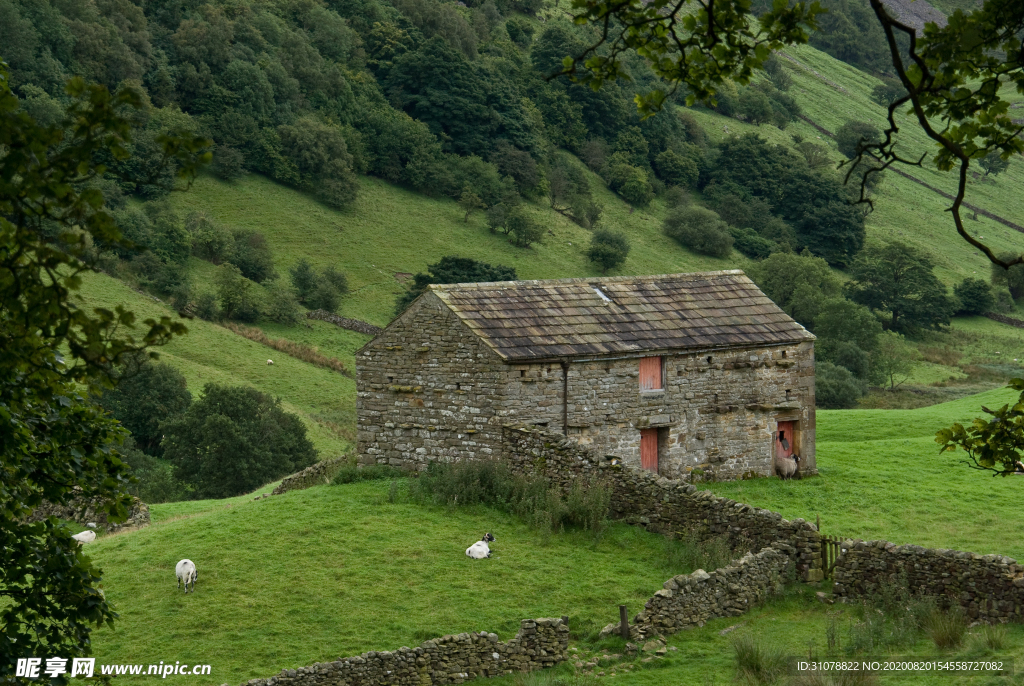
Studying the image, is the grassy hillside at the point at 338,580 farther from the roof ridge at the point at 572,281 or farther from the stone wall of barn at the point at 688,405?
the roof ridge at the point at 572,281

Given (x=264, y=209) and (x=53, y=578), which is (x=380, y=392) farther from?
(x=264, y=209)

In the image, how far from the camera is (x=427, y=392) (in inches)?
798

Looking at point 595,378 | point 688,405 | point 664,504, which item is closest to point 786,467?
point 688,405

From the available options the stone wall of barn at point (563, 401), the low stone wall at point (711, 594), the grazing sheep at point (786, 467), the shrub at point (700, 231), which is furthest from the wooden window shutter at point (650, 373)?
the shrub at point (700, 231)

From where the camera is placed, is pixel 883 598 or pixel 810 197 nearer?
pixel 883 598

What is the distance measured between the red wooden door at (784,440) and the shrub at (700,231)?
63.4 m

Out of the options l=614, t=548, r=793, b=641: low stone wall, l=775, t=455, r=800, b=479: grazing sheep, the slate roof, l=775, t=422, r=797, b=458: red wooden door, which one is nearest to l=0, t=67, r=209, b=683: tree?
l=614, t=548, r=793, b=641: low stone wall

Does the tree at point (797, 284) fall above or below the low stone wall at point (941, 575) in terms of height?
below

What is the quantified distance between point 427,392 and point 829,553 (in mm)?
8761

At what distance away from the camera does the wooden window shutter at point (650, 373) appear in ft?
69.2

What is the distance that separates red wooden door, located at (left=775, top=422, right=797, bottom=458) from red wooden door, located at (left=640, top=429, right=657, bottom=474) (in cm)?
339

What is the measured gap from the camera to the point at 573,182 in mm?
94875

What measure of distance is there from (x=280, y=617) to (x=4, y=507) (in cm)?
539

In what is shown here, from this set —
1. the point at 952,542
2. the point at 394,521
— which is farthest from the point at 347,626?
the point at 952,542
